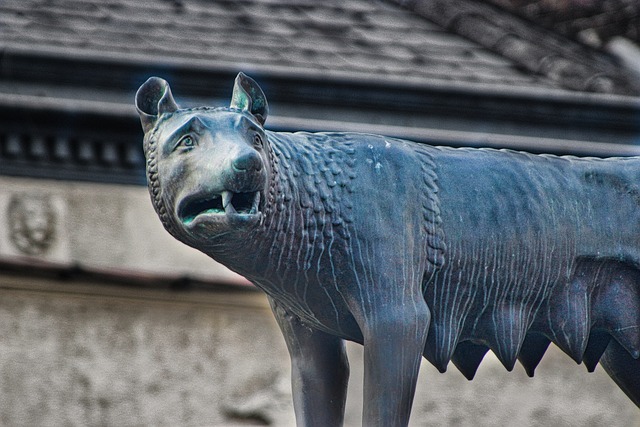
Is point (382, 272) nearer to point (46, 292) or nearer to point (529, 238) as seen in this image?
point (529, 238)

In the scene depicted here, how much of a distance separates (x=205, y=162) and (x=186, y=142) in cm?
7

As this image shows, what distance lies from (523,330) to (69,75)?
406 cm

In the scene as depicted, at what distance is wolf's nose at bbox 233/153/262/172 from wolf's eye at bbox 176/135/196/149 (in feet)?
0.35

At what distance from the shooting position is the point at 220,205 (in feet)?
12.1

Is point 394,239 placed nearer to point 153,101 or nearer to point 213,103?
point 153,101

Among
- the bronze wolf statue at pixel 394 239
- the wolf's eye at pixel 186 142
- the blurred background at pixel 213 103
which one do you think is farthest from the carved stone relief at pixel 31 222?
the wolf's eye at pixel 186 142

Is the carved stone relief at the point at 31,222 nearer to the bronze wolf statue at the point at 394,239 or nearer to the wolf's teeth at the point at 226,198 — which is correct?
the bronze wolf statue at the point at 394,239

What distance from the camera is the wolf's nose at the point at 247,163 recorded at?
12.0ft

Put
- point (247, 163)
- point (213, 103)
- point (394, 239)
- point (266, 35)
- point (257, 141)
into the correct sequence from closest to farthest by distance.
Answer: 1. point (247, 163)
2. point (257, 141)
3. point (394, 239)
4. point (213, 103)
5. point (266, 35)

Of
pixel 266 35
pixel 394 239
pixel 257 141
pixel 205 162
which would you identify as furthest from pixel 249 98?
pixel 266 35

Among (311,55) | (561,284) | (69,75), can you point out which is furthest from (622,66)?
(561,284)

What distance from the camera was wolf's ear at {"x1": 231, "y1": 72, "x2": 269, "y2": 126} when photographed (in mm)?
3824

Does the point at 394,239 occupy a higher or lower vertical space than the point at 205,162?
lower

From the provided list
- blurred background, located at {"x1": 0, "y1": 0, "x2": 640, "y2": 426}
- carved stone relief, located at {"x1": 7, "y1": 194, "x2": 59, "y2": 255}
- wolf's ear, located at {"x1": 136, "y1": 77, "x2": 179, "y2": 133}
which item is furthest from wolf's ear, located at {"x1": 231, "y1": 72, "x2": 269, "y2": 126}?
carved stone relief, located at {"x1": 7, "y1": 194, "x2": 59, "y2": 255}
